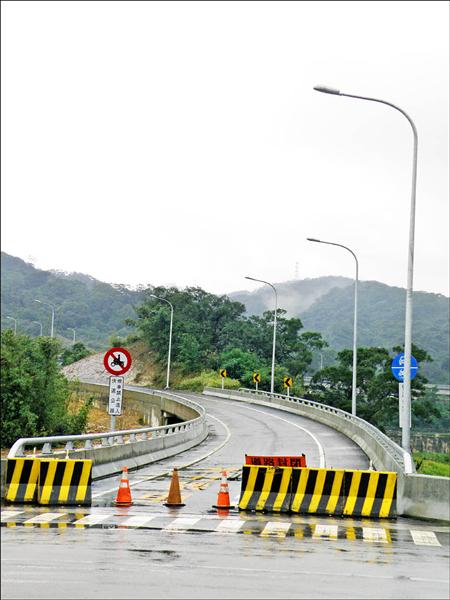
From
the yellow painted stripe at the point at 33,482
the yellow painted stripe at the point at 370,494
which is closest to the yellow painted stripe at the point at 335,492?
the yellow painted stripe at the point at 370,494

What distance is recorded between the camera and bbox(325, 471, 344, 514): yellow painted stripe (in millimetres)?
17422

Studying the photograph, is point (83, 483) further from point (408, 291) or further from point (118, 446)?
point (408, 291)

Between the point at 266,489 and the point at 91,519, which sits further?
the point at 266,489

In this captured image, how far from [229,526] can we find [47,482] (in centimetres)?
382

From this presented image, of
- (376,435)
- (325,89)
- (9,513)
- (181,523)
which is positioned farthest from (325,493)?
(376,435)

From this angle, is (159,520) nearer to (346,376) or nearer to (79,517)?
(79,517)

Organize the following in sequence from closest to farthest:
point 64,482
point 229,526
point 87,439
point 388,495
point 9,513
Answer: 1. point 229,526
2. point 9,513
3. point 64,482
4. point 388,495
5. point 87,439

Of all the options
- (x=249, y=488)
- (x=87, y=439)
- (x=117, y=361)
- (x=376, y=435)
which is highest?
(x=117, y=361)

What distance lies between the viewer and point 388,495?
A: 1748cm

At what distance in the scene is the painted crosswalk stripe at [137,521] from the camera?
47.5ft

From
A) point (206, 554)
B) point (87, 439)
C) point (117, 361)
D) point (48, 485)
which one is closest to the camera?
point (206, 554)

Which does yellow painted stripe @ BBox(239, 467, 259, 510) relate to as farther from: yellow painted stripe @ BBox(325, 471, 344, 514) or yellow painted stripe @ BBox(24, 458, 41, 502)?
yellow painted stripe @ BBox(24, 458, 41, 502)

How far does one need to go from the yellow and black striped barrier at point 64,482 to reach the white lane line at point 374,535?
5.18 metres

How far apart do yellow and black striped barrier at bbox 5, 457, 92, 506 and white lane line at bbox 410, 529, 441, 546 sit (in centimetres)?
593
